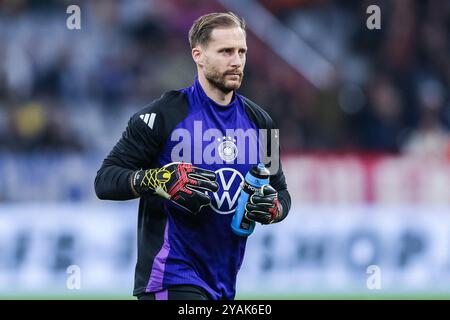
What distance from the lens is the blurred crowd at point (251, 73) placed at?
1407 centimetres

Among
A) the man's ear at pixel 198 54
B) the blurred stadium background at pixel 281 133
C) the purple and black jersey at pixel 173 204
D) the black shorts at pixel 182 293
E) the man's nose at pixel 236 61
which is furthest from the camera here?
the blurred stadium background at pixel 281 133

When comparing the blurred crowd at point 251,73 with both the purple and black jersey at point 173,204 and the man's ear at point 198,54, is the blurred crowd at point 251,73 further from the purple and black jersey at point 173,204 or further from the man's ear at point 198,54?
the purple and black jersey at point 173,204

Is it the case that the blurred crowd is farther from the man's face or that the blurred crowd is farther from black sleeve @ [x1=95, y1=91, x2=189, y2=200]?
black sleeve @ [x1=95, y1=91, x2=189, y2=200]

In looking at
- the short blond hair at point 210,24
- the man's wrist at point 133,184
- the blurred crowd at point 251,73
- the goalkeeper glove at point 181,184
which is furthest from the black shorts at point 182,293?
the blurred crowd at point 251,73

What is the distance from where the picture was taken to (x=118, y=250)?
1176cm

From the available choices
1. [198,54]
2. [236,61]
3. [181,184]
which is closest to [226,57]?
[236,61]

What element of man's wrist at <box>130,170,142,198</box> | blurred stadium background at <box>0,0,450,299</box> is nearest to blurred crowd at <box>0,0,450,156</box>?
blurred stadium background at <box>0,0,450,299</box>

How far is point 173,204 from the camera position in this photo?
6.17m

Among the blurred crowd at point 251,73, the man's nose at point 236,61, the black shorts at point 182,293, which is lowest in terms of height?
the black shorts at point 182,293

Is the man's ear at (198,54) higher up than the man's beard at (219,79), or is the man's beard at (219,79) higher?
the man's ear at (198,54)

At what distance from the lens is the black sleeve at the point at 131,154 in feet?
20.2

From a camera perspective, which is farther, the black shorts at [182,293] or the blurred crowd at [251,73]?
the blurred crowd at [251,73]

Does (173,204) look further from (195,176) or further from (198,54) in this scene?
(198,54)

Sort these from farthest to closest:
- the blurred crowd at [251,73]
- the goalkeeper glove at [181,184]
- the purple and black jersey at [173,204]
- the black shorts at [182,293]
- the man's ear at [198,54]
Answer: the blurred crowd at [251,73]
the man's ear at [198,54]
the purple and black jersey at [173,204]
the black shorts at [182,293]
the goalkeeper glove at [181,184]
